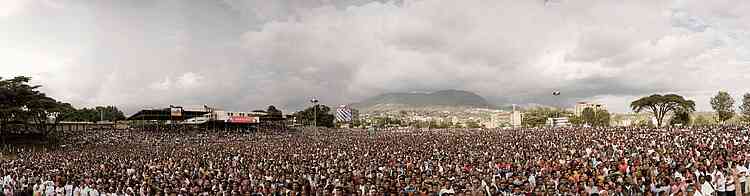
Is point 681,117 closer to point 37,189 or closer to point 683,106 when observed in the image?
point 683,106

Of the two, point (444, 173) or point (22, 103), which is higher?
point (22, 103)

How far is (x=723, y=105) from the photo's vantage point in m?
67.8

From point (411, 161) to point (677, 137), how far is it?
49.9ft

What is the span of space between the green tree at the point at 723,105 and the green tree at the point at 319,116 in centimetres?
5751

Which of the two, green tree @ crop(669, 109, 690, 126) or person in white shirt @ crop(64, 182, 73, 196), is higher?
green tree @ crop(669, 109, 690, 126)

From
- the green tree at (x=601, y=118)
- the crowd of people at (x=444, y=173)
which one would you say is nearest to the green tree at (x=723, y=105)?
the green tree at (x=601, y=118)

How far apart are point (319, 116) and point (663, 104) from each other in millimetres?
52686

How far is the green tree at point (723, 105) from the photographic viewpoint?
67.5 meters

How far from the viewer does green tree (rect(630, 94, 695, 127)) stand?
65.9 metres

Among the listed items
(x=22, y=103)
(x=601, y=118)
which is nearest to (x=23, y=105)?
(x=22, y=103)

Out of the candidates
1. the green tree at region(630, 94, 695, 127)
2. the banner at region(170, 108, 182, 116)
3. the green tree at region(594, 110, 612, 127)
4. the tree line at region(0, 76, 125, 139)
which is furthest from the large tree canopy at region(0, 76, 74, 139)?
the green tree at region(594, 110, 612, 127)

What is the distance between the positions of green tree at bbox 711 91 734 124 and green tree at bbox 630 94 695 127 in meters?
4.24

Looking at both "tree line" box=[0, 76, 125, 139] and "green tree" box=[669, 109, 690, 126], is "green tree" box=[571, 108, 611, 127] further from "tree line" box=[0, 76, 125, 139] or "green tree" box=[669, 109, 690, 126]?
"tree line" box=[0, 76, 125, 139]

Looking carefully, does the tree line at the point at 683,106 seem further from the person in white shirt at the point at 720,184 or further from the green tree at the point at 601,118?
the person in white shirt at the point at 720,184
